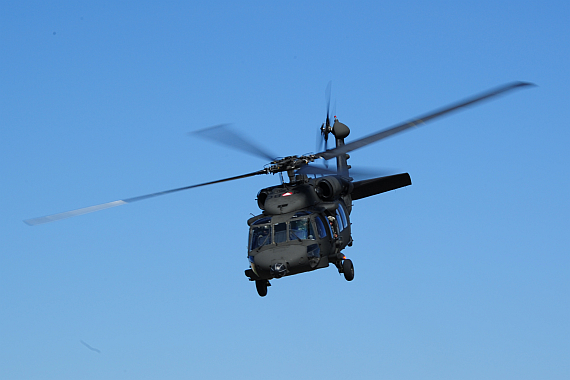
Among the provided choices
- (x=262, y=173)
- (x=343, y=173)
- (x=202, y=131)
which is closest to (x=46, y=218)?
(x=202, y=131)

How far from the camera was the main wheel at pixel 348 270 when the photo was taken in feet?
111

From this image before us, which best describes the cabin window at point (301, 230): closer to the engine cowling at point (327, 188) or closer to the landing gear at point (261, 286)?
the engine cowling at point (327, 188)

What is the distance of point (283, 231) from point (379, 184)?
8.28m

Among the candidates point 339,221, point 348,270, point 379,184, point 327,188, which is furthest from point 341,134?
point 348,270

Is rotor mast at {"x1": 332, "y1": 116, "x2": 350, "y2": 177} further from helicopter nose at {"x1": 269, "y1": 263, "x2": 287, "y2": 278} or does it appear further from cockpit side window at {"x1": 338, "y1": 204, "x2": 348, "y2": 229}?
helicopter nose at {"x1": 269, "y1": 263, "x2": 287, "y2": 278}

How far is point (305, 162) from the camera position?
3319 centimetres

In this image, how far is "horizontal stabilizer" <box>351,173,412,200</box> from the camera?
127 ft

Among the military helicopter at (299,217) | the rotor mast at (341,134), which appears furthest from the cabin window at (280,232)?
the rotor mast at (341,134)

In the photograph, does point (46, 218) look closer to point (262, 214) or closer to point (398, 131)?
point (262, 214)

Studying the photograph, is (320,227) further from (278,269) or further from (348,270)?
(278,269)

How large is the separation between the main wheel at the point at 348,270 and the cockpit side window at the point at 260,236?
3.68 meters

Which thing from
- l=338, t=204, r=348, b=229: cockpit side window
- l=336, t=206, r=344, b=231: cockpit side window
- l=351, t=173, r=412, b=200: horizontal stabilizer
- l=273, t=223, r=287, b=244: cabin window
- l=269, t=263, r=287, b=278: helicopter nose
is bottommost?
l=269, t=263, r=287, b=278: helicopter nose

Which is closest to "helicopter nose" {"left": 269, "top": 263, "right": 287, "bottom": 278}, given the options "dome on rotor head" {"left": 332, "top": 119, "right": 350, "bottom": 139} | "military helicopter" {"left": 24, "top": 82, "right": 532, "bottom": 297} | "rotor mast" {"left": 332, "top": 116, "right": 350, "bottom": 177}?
"military helicopter" {"left": 24, "top": 82, "right": 532, "bottom": 297}

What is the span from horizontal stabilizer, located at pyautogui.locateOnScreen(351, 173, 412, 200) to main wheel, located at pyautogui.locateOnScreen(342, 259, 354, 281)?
17.6 feet
